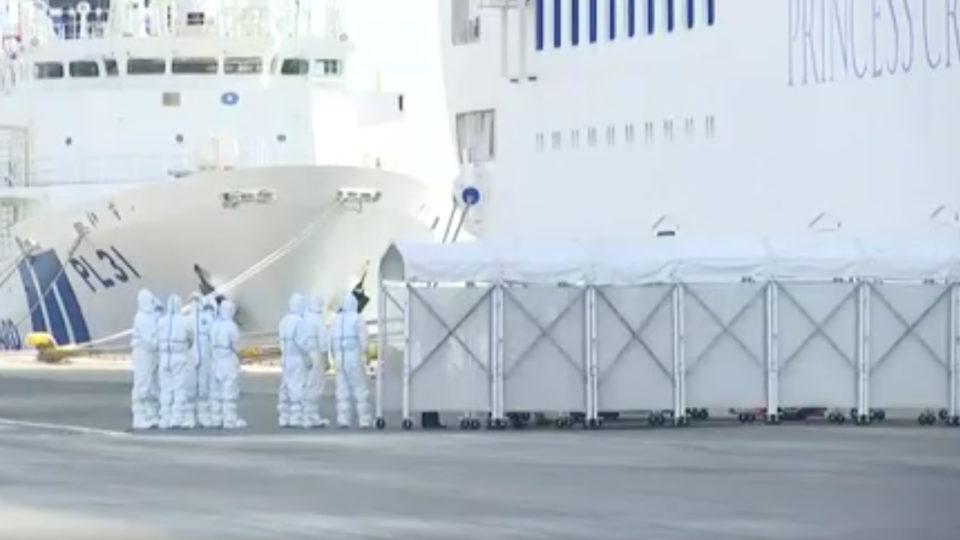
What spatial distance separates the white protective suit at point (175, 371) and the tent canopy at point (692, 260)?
88.6 inches

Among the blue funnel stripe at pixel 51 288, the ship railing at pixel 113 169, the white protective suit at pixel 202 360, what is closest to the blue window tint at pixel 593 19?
the white protective suit at pixel 202 360

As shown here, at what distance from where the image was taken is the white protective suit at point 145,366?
31109 millimetres

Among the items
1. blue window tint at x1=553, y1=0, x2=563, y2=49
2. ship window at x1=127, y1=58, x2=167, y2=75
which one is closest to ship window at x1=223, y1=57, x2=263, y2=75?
ship window at x1=127, y1=58, x2=167, y2=75

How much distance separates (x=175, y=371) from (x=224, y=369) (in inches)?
20.3

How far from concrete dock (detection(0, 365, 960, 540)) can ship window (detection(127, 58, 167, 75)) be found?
32147 mm

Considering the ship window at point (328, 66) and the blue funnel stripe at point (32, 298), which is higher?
the ship window at point (328, 66)

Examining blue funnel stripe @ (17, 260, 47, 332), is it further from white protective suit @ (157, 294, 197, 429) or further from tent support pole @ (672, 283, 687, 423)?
tent support pole @ (672, 283, 687, 423)

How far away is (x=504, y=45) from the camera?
46031 mm

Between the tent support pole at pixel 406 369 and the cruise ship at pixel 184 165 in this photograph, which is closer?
A: the tent support pole at pixel 406 369

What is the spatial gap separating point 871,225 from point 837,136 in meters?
1.66

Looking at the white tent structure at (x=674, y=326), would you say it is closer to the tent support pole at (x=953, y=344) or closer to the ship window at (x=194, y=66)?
the tent support pole at (x=953, y=344)

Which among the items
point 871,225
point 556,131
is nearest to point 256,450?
point 871,225

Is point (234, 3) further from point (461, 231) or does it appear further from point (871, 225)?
point (871, 225)

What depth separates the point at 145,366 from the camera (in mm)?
31375
